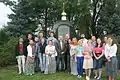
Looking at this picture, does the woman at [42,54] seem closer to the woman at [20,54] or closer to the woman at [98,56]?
the woman at [20,54]

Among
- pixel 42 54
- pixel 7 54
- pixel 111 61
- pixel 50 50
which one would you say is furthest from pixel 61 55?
pixel 7 54

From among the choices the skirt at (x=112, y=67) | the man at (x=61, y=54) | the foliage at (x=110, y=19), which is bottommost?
the skirt at (x=112, y=67)

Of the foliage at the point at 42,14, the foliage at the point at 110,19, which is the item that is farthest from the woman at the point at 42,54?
the foliage at the point at 110,19

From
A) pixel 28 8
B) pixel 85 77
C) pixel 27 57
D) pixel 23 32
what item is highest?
pixel 28 8

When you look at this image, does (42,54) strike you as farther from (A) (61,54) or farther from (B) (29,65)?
(A) (61,54)

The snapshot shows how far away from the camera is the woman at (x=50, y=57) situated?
13844 mm

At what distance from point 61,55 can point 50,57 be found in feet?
2.11

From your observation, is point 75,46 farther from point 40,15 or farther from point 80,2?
point 40,15

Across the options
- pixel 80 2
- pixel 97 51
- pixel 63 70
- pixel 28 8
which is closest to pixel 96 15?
pixel 80 2

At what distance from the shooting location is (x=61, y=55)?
14.4m

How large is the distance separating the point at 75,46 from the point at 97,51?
4.55 ft

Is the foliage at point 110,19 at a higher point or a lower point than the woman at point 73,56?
higher

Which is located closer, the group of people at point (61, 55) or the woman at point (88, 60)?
the woman at point (88, 60)

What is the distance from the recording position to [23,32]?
71.4ft
